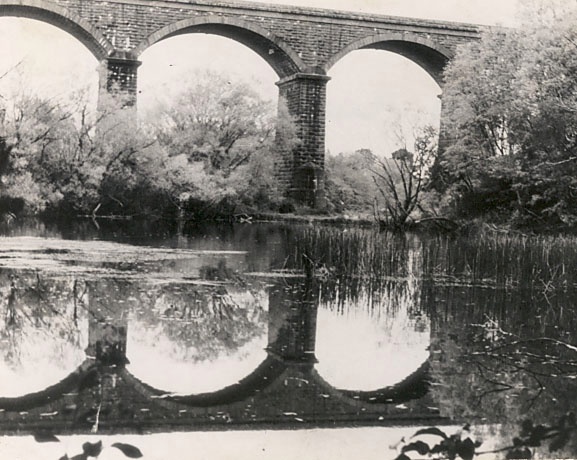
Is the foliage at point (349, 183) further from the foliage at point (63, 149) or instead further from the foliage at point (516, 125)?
the foliage at point (63, 149)

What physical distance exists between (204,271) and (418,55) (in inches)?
845

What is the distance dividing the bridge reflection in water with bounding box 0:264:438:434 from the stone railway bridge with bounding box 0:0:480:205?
2038cm

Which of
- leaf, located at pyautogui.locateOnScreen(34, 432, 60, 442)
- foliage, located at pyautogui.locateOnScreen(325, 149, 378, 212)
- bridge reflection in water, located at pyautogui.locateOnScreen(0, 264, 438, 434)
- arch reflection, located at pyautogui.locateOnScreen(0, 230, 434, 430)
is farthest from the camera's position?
foliage, located at pyautogui.locateOnScreen(325, 149, 378, 212)

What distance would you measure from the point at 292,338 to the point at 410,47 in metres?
25.3

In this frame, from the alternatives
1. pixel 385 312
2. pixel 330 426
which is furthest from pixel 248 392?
pixel 385 312

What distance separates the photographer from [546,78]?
1962 cm

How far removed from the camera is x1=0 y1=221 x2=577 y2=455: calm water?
5.48m

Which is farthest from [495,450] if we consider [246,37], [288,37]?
[246,37]

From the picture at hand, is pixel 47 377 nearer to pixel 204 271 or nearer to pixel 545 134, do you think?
pixel 204 271

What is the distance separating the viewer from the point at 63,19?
26.8 metres

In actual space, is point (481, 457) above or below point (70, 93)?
below

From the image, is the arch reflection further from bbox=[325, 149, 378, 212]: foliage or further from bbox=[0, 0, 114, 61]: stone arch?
bbox=[325, 149, 378, 212]: foliage

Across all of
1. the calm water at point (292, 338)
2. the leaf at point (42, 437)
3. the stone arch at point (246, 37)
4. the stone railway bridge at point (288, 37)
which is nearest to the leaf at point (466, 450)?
the calm water at point (292, 338)

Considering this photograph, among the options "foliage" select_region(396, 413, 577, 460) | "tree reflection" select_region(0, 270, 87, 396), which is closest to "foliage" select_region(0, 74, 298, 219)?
"tree reflection" select_region(0, 270, 87, 396)
